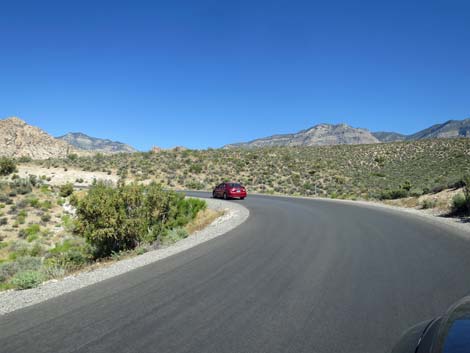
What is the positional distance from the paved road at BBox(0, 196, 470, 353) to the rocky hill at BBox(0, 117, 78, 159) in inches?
4735

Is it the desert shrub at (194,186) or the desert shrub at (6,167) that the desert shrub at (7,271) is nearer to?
the desert shrub at (194,186)

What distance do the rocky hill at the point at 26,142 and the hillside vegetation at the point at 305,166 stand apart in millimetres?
61859

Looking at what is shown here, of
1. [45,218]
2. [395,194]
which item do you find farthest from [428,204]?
[45,218]

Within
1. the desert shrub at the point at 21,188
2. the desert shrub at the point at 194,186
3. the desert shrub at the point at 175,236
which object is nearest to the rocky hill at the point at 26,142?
the desert shrub at the point at 194,186

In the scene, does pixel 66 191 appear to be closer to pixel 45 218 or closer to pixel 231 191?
pixel 45 218

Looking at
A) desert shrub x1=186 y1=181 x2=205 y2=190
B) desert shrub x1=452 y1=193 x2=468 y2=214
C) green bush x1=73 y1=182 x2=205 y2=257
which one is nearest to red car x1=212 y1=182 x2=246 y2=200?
green bush x1=73 y1=182 x2=205 y2=257

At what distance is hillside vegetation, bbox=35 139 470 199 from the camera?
4703 cm

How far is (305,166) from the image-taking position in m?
61.0

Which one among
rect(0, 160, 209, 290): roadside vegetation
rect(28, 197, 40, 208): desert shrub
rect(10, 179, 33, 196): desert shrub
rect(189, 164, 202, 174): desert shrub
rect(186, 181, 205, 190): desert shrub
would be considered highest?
rect(189, 164, 202, 174): desert shrub

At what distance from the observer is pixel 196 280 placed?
7105mm

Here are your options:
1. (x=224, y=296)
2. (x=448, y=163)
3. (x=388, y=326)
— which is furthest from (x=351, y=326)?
(x=448, y=163)

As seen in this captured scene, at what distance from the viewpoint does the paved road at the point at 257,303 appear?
4.48 metres

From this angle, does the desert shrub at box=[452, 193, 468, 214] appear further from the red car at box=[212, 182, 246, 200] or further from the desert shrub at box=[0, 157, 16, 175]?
the desert shrub at box=[0, 157, 16, 175]

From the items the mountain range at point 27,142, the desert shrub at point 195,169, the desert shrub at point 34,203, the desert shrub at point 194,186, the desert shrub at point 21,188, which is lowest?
the desert shrub at point 34,203
